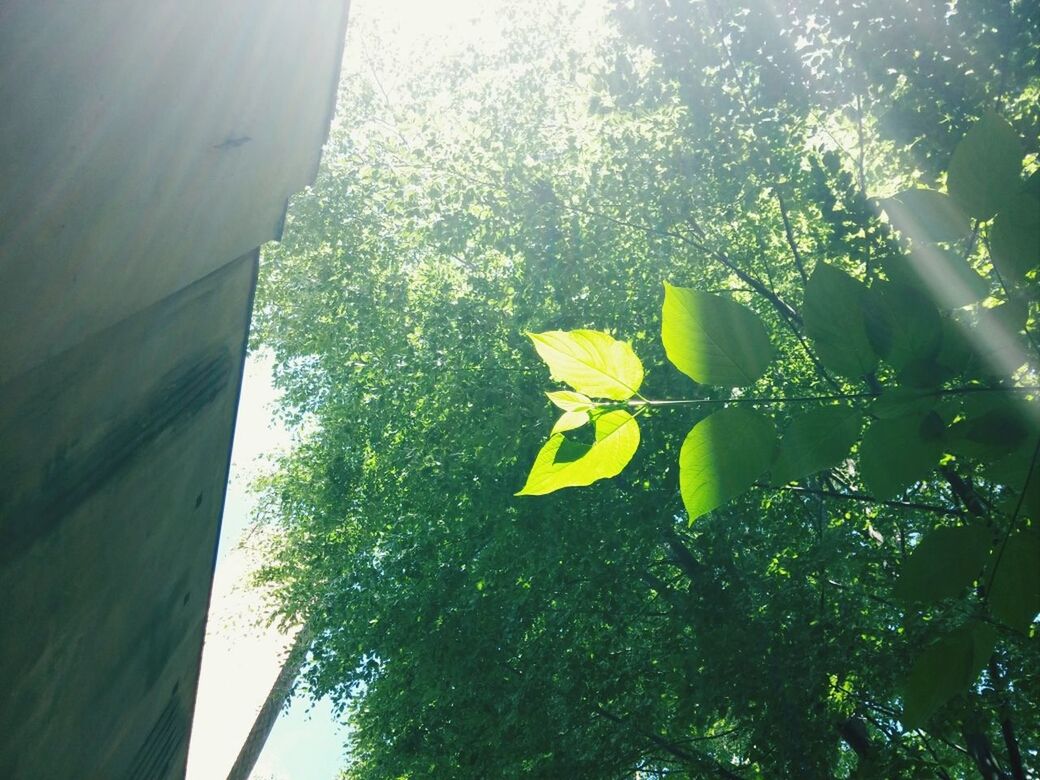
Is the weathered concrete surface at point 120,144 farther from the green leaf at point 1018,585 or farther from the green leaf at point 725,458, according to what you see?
the green leaf at point 1018,585

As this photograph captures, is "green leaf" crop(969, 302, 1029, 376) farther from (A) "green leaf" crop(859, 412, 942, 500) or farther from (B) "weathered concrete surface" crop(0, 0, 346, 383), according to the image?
(B) "weathered concrete surface" crop(0, 0, 346, 383)

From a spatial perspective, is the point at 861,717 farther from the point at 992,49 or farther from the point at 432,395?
the point at 992,49

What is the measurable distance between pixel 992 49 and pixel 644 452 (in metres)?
4.32

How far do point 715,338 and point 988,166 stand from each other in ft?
0.95

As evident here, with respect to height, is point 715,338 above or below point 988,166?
below

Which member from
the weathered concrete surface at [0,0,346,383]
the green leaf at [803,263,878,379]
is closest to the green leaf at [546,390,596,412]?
the green leaf at [803,263,878,379]

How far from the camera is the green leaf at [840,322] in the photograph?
69 centimetres

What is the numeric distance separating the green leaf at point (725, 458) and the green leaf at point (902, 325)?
128 mm

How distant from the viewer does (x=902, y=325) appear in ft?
2.23

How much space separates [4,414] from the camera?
1.23m

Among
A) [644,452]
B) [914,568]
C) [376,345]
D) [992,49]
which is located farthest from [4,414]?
[376,345]

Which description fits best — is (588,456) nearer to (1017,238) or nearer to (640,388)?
(1017,238)

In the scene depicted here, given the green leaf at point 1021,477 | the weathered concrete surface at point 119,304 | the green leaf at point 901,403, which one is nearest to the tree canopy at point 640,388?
the weathered concrete surface at point 119,304

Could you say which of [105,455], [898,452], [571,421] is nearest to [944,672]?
[898,452]
